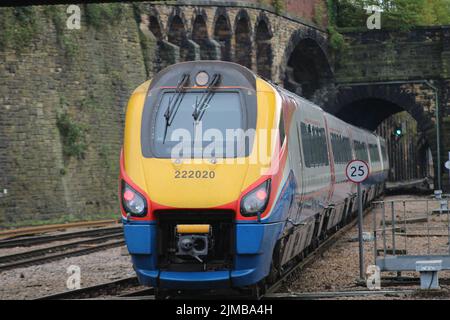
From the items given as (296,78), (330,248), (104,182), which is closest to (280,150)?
(330,248)

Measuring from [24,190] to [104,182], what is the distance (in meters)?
4.81

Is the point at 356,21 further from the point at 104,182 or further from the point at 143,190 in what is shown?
the point at 143,190

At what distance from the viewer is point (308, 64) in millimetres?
51844

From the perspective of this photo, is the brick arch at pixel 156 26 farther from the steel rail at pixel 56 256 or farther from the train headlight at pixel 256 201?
the train headlight at pixel 256 201

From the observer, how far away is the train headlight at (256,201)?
10825mm

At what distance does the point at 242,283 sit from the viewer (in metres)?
10.9

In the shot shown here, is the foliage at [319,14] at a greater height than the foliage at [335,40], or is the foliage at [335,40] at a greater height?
the foliage at [319,14]

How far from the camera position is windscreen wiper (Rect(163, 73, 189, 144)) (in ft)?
37.4

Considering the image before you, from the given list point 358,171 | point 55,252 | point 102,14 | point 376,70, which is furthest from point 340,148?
point 376,70

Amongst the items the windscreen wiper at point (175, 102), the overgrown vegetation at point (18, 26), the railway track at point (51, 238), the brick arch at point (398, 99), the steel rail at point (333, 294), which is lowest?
the railway track at point (51, 238)

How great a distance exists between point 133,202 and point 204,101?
4.90 ft

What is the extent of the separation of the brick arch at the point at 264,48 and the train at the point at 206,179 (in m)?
31.3

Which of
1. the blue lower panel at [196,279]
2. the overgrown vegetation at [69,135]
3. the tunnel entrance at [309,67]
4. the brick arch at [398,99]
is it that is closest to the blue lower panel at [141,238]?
the blue lower panel at [196,279]

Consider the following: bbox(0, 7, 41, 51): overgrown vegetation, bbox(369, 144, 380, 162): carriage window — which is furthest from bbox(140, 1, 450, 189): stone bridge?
bbox(0, 7, 41, 51): overgrown vegetation
